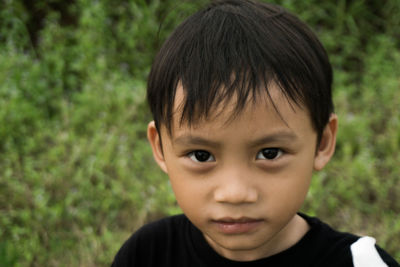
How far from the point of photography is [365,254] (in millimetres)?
1321

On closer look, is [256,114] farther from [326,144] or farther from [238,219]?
[326,144]

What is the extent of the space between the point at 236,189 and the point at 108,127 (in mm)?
2313

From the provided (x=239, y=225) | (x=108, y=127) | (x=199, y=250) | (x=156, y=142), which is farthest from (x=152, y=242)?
(x=108, y=127)

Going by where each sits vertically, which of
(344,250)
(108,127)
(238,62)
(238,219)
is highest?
(238,62)

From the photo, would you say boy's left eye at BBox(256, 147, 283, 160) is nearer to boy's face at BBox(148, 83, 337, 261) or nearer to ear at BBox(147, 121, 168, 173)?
boy's face at BBox(148, 83, 337, 261)

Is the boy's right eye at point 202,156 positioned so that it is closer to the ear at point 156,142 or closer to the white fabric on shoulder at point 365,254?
the ear at point 156,142

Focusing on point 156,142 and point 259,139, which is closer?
point 259,139

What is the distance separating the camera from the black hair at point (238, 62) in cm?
116

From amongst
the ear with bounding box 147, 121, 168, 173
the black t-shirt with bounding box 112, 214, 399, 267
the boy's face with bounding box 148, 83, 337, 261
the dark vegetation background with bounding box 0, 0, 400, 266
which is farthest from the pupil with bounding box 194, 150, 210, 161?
the dark vegetation background with bounding box 0, 0, 400, 266

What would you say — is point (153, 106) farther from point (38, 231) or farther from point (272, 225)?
point (38, 231)

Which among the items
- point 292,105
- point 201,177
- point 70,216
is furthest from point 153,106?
point 70,216

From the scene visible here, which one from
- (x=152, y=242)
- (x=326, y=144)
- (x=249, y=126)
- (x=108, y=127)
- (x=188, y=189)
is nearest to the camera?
(x=249, y=126)

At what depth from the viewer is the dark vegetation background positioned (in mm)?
2580

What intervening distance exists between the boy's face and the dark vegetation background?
2.24 ft
